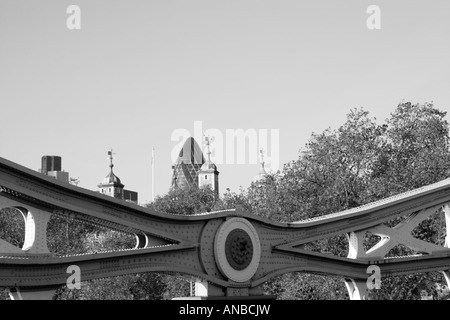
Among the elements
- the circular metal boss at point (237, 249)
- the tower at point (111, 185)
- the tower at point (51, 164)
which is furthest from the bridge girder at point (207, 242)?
the tower at point (111, 185)

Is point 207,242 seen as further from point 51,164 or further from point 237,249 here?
point 51,164

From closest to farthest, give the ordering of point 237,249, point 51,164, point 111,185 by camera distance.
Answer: point 237,249, point 51,164, point 111,185

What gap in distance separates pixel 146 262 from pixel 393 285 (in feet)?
79.6

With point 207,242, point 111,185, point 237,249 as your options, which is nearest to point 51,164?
point 111,185

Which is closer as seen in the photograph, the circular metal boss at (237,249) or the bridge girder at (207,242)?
the bridge girder at (207,242)

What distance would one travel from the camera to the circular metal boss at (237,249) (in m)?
31.2

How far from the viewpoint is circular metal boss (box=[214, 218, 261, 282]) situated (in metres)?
31.2

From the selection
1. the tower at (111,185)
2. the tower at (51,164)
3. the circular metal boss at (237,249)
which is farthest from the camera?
the tower at (111,185)

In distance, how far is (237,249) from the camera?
31.8m

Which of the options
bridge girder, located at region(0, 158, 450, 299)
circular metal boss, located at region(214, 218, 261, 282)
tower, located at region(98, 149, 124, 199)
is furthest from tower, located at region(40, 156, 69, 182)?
circular metal boss, located at region(214, 218, 261, 282)

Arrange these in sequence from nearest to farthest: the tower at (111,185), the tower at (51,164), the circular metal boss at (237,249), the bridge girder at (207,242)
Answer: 1. the bridge girder at (207,242)
2. the circular metal boss at (237,249)
3. the tower at (51,164)
4. the tower at (111,185)

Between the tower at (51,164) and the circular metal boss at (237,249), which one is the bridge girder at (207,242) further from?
the tower at (51,164)

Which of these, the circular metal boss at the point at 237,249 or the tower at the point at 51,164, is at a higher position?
the tower at the point at 51,164

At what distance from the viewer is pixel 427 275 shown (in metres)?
50.2
